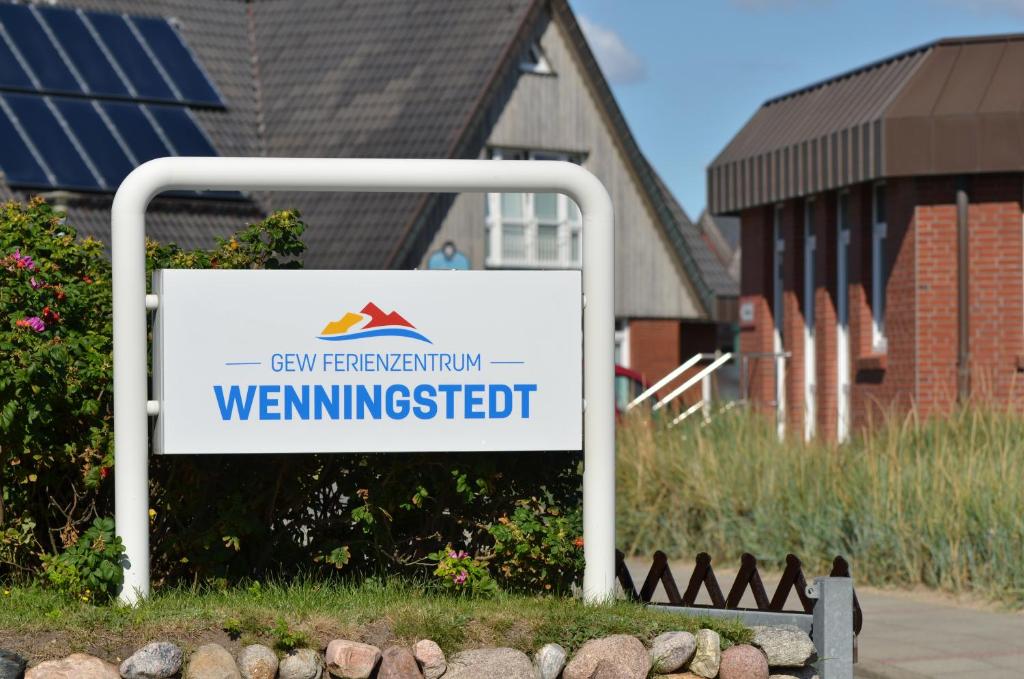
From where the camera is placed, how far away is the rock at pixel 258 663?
7.56 meters

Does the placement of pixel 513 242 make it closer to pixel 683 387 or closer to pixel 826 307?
pixel 826 307

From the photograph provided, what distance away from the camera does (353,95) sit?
1448 inches

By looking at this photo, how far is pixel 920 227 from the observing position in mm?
20562

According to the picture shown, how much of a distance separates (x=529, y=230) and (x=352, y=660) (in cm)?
2885

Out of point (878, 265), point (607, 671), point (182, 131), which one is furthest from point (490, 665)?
point (182, 131)

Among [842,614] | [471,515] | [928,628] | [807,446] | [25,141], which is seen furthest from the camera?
[25,141]

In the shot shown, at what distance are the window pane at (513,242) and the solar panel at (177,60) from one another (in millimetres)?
6264

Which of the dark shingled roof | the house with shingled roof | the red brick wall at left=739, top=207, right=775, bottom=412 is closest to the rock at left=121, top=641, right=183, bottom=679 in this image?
the red brick wall at left=739, top=207, right=775, bottom=412

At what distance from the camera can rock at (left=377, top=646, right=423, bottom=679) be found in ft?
25.1

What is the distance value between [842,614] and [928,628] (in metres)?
3.20

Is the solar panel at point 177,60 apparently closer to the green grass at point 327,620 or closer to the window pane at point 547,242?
the window pane at point 547,242

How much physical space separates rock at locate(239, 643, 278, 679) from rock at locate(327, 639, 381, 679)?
0.82ft

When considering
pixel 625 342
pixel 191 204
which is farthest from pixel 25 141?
pixel 625 342

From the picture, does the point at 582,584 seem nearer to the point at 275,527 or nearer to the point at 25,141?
the point at 275,527
